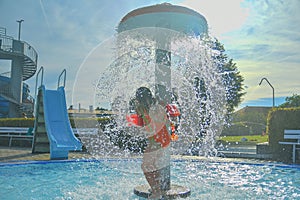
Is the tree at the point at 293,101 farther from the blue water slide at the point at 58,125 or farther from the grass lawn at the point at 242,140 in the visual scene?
the blue water slide at the point at 58,125

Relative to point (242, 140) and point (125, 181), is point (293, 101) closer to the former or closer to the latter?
point (242, 140)

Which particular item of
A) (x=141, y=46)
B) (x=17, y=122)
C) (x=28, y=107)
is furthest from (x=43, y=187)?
(x=28, y=107)

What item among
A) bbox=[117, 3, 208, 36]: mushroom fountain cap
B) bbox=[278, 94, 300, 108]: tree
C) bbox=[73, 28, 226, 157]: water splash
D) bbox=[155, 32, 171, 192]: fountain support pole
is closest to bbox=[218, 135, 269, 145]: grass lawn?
bbox=[73, 28, 226, 157]: water splash

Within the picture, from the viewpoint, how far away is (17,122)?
511 inches

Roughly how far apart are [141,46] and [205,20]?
3.35 feet

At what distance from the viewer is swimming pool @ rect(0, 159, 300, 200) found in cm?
405

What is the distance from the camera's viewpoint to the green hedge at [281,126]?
8336 mm

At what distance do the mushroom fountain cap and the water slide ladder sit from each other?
5045 mm

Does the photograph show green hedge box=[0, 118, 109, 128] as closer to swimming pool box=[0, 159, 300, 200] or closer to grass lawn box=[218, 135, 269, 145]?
swimming pool box=[0, 159, 300, 200]

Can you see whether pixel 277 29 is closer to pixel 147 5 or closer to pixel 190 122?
pixel 190 122

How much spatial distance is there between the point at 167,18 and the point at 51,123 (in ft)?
20.2

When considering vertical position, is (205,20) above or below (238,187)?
above

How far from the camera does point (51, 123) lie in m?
9.26

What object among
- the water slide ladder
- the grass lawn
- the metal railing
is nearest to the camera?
the water slide ladder
